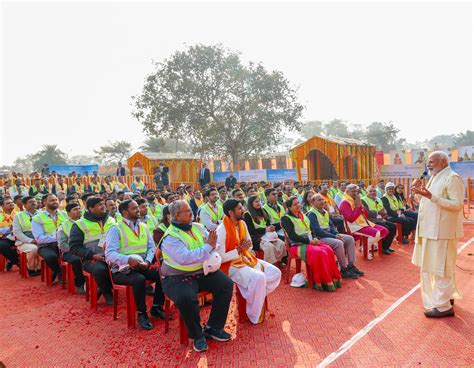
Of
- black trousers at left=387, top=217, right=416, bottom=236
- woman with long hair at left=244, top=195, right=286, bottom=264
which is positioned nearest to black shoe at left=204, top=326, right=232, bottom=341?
woman with long hair at left=244, top=195, right=286, bottom=264

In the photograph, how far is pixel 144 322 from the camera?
4.30 meters

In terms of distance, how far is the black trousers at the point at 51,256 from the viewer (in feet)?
19.8

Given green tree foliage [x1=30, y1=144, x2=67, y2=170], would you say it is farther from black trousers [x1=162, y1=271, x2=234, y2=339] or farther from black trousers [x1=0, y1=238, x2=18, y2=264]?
black trousers [x1=162, y1=271, x2=234, y2=339]

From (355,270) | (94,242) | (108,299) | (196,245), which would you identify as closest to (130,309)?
(108,299)

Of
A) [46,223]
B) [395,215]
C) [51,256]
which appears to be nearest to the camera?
[51,256]

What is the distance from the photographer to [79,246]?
16.8 ft

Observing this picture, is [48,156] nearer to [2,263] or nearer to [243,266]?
[2,263]

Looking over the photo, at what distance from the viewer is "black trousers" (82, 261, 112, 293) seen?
489 centimetres

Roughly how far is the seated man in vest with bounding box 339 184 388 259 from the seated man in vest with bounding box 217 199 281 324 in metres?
2.89

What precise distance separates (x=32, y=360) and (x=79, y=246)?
1.67m

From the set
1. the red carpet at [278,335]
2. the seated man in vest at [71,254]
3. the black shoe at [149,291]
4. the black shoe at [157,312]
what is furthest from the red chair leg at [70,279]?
the black shoe at [157,312]

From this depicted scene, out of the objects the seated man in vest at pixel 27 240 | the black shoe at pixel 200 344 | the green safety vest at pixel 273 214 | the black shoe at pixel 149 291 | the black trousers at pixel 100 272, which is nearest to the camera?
the black shoe at pixel 200 344

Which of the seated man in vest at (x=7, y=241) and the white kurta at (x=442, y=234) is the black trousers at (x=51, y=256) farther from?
the white kurta at (x=442, y=234)

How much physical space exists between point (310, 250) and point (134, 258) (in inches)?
96.0
